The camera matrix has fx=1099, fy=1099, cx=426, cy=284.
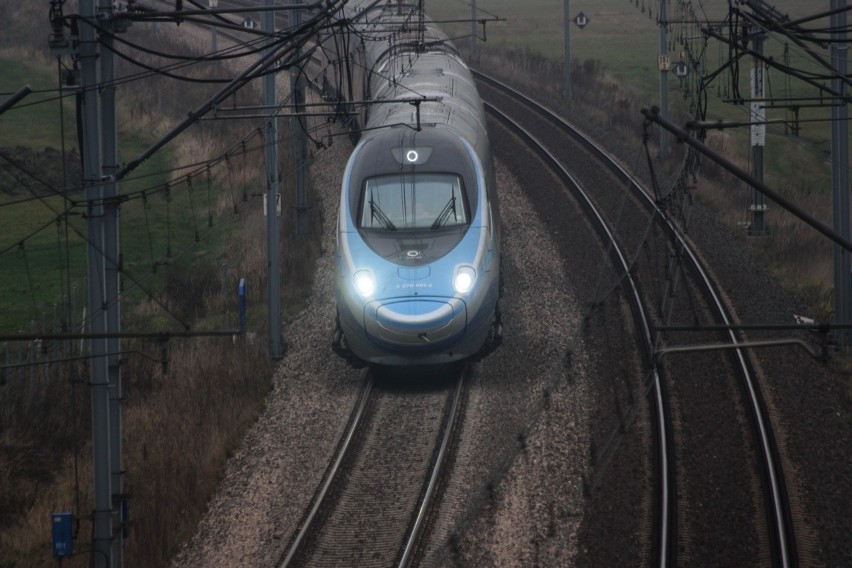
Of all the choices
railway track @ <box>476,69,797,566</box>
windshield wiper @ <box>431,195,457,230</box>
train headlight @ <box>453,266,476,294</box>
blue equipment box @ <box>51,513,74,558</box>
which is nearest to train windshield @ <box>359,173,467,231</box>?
windshield wiper @ <box>431,195,457,230</box>

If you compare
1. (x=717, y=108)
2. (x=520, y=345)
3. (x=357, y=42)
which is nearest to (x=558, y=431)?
(x=520, y=345)

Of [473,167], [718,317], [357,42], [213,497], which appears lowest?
[213,497]

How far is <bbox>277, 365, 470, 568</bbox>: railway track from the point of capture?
11047mm

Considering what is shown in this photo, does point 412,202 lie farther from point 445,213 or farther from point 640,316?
point 640,316

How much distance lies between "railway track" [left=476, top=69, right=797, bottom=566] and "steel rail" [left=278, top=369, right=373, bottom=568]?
3.50 metres

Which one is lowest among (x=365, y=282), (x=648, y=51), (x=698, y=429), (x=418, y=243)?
(x=698, y=429)

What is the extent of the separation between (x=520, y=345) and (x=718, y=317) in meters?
3.13

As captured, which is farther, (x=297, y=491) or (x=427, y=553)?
(x=297, y=491)

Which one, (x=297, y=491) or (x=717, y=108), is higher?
(x=717, y=108)

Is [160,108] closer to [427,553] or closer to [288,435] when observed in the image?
[288,435]

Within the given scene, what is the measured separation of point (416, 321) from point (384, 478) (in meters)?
1.93

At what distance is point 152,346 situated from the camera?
1811 cm

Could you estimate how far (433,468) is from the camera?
12648 millimetres

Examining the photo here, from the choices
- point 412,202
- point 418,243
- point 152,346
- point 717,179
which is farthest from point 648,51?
point 418,243
